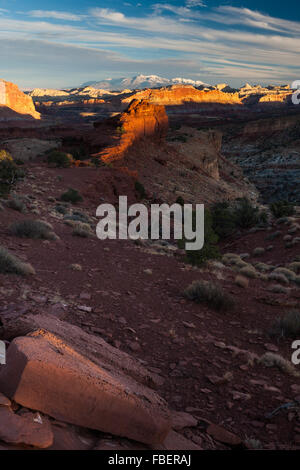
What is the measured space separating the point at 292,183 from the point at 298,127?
128 ft

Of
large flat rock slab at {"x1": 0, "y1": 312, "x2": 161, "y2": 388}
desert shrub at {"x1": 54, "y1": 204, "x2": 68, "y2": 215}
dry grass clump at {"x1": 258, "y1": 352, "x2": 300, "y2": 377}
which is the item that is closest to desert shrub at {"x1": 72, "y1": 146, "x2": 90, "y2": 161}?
desert shrub at {"x1": 54, "y1": 204, "x2": 68, "y2": 215}

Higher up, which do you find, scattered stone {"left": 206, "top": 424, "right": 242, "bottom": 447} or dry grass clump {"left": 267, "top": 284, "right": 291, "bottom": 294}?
scattered stone {"left": 206, "top": 424, "right": 242, "bottom": 447}

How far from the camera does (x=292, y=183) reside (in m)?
48.2

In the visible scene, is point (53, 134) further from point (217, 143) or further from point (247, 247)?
point (247, 247)

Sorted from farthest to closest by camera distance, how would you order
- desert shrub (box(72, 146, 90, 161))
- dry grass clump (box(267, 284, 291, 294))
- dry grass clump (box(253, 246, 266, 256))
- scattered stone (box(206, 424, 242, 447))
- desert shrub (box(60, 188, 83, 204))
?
1. desert shrub (box(72, 146, 90, 161))
2. desert shrub (box(60, 188, 83, 204))
3. dry grass clump (box(253, 246, 266, 256))
4. dry grass clump (box(267, 284, 291, 294))
5. scattered stone (box(206, 424, 242, 447))

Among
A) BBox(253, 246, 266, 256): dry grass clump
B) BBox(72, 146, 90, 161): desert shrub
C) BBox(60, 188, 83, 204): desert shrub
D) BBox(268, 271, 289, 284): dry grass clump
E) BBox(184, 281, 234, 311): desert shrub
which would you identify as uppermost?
BBox(72, 146, 90, 161): desert shrub

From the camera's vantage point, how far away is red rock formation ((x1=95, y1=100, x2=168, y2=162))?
3092cm

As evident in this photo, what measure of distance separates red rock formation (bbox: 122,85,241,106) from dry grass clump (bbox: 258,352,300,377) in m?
147

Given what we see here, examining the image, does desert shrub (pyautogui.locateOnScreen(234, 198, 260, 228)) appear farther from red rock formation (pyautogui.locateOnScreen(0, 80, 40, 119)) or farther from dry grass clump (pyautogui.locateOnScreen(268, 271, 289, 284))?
red rock formation (pyautogui.locateOnScreen(0, 80, 40, 119))

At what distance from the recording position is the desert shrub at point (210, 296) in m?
8.11

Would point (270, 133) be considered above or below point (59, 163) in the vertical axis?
above

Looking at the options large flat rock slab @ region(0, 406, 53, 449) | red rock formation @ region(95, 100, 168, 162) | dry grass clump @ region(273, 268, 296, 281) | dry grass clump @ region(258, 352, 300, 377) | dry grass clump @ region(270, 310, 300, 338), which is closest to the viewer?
large flat rock slab @ region(0, 406, 53, 449)

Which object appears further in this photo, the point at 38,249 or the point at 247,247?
the point at 247,247

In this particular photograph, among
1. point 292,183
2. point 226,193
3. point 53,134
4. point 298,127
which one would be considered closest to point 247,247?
point 226,193
